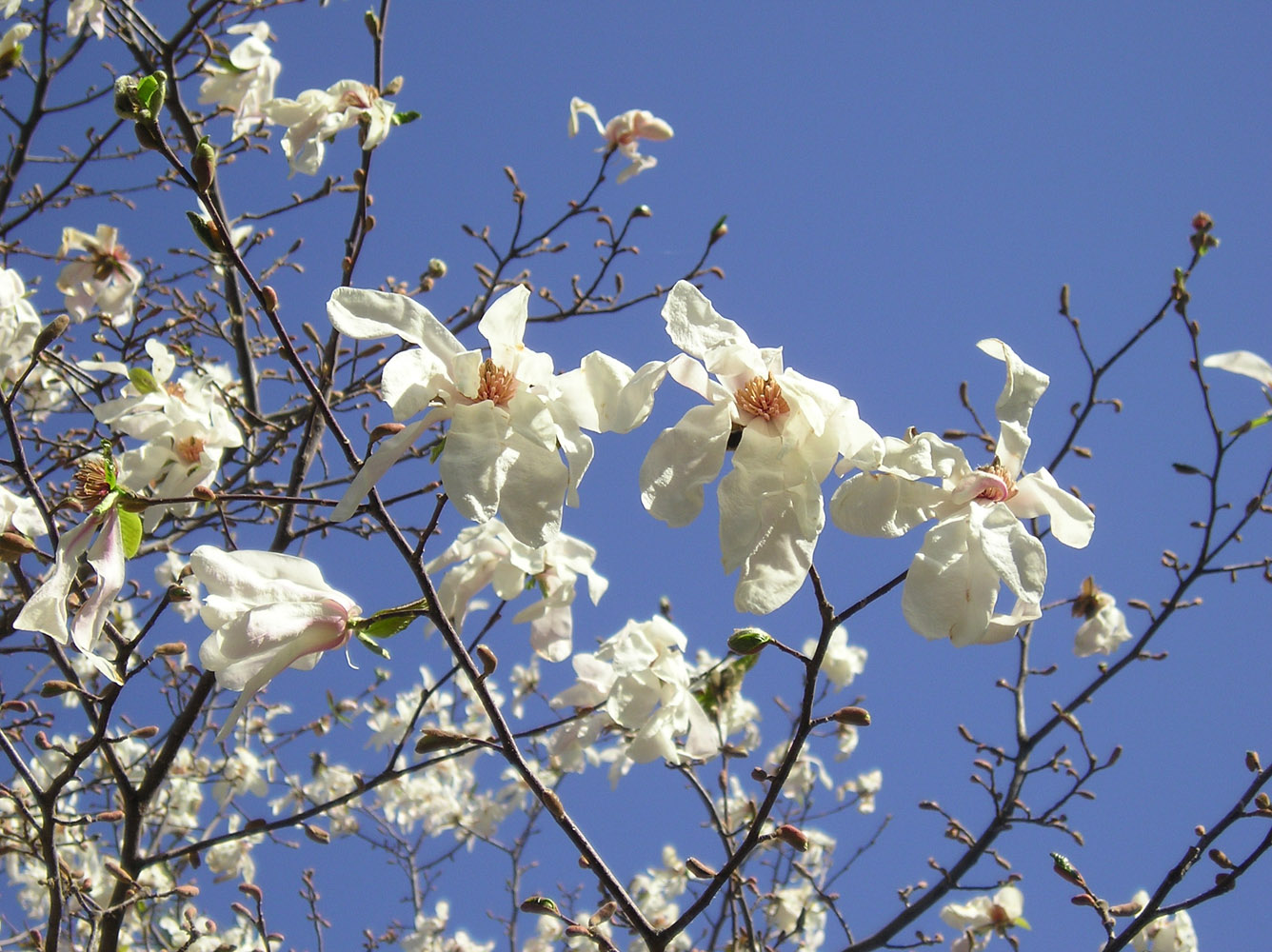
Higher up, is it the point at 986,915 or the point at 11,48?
the point at 11,48

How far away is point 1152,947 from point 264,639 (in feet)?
9.14

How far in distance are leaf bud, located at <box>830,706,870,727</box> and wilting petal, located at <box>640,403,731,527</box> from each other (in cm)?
43

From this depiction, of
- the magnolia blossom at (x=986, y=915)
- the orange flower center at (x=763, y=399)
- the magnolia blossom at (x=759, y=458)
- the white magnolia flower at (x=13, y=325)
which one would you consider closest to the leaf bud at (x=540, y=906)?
the magnolia blossom at (x=759, y=458)

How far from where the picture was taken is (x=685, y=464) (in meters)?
1.05

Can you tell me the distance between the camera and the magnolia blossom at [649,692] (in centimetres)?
200

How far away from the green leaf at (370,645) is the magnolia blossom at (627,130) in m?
2.46

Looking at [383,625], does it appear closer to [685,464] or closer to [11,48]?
[685,464]

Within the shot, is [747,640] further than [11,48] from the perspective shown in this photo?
No

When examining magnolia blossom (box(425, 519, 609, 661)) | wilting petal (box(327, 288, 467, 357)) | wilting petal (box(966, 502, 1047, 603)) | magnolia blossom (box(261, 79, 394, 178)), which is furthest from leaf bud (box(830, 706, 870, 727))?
magnolia blossom (box(261, 79, 394, 178))

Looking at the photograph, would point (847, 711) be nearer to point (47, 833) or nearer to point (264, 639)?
point (264, 639)

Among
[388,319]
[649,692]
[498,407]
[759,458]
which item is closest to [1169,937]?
[649,692]

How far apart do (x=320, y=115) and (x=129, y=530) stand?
1592mm

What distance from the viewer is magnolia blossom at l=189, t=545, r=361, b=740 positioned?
1086mm

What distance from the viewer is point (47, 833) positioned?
1.59 m
